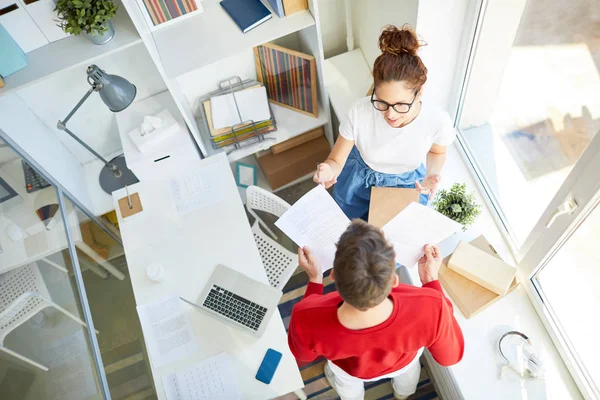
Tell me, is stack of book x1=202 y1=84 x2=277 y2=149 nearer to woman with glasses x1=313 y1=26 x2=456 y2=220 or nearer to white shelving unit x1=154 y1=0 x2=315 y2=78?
white shelving unit x1=154 y1=0 x2=315 y2=78

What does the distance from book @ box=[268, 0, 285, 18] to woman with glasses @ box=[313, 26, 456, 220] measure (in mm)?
574

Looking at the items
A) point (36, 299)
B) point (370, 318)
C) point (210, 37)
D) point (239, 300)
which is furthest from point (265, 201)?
point (36, 299)

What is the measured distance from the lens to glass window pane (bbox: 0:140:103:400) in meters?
2.05

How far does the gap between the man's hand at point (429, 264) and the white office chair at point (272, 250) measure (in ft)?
2.25

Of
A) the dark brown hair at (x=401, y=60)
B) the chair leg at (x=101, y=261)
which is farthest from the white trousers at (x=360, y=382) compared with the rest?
the chair leg at (x=101, y=261)

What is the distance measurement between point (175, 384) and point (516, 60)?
199 centimetres

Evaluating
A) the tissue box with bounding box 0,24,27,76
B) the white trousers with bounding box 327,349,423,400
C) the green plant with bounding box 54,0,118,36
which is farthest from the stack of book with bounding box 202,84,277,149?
the white trousers with bounding box 327,349,423,400

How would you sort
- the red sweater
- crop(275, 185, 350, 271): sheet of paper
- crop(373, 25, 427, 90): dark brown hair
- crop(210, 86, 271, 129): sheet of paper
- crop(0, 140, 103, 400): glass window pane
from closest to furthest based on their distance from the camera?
the red sweater
crop(373, 25, 427, 90): dark brown hair
crop(275, 185, 350, 271): sheet of paper
crop(0, 140, 103, 400): glass window pane
crop(210, 86, 271, 129): sheet of paper

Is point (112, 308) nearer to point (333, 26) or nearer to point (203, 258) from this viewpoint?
point (203, 258)

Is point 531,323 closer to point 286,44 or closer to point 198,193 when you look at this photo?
point 198,193

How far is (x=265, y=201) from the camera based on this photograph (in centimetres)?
213

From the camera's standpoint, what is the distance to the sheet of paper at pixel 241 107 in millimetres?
2367

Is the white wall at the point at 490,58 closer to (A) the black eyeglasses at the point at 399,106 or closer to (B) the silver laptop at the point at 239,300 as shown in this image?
(A) the black eyeglasses at the point at 399,106

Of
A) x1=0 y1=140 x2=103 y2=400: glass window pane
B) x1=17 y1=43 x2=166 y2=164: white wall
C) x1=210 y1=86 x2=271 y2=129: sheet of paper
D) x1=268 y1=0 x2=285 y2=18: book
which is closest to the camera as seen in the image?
x1=268 y1=0 x2=285 y2=18: book
